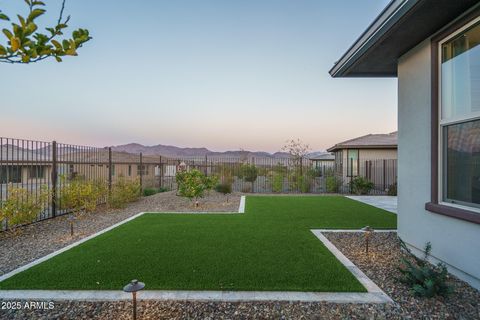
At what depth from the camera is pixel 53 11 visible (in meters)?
2.12

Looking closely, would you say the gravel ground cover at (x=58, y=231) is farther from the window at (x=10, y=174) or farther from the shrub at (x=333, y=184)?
the shrub at (x=333, y=184)

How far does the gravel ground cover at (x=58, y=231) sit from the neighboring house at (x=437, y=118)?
544 cm

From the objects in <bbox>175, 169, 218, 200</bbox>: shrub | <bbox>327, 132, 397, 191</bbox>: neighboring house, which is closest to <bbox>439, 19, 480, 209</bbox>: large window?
<bbox>175, 169, 218, 200</bbox>: shrub

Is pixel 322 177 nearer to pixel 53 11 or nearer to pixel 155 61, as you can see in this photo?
pixel 155 61

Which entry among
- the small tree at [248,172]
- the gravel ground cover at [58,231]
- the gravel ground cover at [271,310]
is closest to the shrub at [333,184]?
the small tree at [248,172]

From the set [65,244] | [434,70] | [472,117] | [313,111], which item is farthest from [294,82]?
[65,244]

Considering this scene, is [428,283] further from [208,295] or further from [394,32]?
[394,32]

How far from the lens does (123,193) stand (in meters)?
8.81

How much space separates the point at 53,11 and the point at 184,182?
292 inches

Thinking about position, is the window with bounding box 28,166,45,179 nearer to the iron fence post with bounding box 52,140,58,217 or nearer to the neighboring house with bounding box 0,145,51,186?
the neighboring house with bounding box 0,145,51,186

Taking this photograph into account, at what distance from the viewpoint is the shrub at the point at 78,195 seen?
7.18 m

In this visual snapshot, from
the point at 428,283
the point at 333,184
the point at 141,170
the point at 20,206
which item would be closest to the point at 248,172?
the point at 333,184

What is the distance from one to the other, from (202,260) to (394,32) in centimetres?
428

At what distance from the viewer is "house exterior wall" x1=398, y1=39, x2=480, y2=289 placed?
3.07 m
